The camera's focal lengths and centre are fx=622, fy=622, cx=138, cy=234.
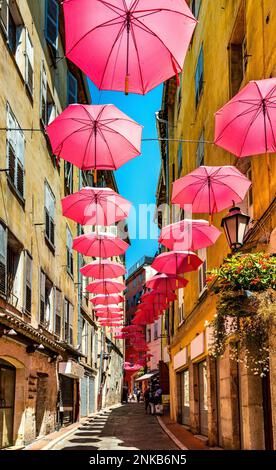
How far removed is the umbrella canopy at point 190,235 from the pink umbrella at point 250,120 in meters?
4.88

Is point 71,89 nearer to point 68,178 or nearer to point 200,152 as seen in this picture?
point 68,178

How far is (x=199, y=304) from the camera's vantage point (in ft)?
69.6

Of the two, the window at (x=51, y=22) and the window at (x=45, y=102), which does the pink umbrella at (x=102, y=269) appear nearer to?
the window at (x=45, y=102)

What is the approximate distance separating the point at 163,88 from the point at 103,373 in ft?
72.2

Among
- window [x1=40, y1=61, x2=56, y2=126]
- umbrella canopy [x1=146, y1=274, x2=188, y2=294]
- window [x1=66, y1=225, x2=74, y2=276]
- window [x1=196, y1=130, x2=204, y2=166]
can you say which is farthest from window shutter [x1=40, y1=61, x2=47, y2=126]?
umbrella canopy [x1=146, y1=274, x2=188, y2=294]

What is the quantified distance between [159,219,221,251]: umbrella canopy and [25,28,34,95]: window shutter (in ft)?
20.1

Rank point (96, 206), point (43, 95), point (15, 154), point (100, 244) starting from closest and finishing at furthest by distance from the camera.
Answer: point (15, 154) → point (96, 206) → point (100, 244) → point (43, 95)

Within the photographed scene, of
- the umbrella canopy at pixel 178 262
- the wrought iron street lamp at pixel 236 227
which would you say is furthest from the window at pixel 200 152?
the wrought iron street lamp at pixel 236 227

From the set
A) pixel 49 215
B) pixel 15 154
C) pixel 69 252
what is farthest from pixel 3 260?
pixel 69 252

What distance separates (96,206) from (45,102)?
6172 mm

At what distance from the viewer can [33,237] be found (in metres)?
19.5

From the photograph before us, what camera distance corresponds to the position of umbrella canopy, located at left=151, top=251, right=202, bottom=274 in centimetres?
Answer: 1967

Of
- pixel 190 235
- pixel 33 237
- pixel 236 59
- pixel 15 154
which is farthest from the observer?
pixel 33 237

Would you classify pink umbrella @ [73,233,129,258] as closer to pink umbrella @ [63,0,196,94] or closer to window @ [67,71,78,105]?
window @ [67,71,78,105]
